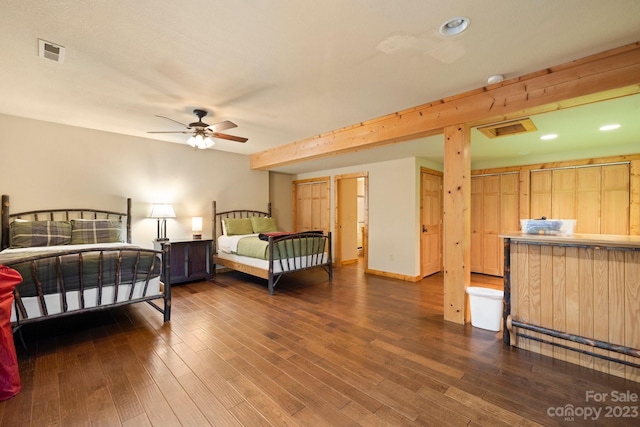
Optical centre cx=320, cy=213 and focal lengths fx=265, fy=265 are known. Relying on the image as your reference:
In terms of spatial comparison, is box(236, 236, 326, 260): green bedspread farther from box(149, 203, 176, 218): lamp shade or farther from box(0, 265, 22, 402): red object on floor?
box(0, 265, 22, 402): red object on floor

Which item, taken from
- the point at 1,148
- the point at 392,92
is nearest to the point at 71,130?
the point at 1,148

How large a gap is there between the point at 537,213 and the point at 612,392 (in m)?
3.81

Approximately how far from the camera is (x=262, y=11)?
168cm

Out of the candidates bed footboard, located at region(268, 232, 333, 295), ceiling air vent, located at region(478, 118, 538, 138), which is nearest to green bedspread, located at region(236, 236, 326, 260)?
bed footboard, located at region(268, 232, 333, 295)

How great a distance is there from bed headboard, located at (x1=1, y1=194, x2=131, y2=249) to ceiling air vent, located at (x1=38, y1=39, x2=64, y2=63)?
8.66 ft

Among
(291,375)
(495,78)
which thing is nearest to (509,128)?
(495,78)

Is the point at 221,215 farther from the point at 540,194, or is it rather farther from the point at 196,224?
the point at 540,194

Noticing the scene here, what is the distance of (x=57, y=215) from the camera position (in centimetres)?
396

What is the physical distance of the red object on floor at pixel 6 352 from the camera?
1772mm

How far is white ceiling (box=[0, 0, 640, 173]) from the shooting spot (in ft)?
5.49

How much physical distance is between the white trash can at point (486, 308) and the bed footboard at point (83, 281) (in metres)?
3.43

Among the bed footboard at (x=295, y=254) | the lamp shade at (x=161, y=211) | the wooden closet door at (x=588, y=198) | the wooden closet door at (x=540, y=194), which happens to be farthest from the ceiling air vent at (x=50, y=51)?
the wooden closet door at (x=588, y=198)

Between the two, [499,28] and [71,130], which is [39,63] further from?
[499,28]

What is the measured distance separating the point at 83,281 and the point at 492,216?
6435 millimetres
